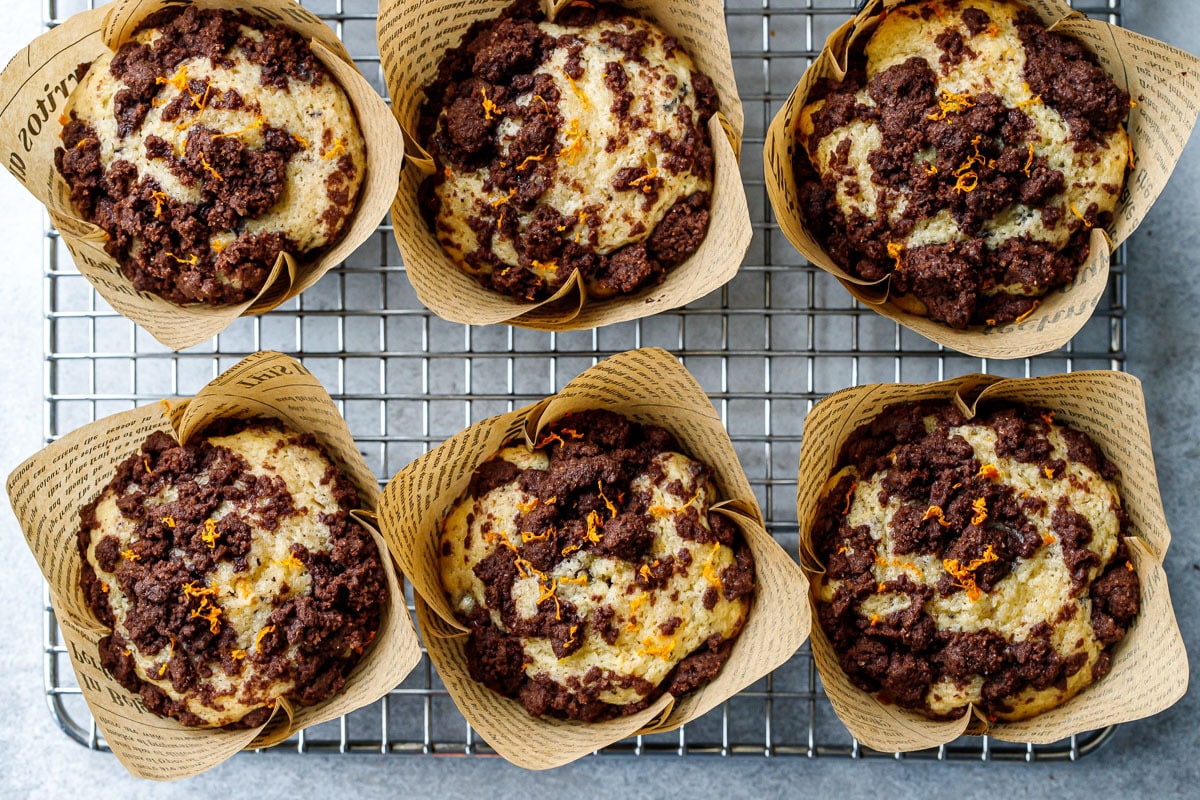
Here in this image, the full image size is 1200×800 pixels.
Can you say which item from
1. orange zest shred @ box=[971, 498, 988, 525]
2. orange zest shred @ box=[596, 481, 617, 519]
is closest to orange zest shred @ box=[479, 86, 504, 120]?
orange zest shred @ box=[596, 481, 617, 519]

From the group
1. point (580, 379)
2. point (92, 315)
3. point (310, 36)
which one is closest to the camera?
point (580, 379)

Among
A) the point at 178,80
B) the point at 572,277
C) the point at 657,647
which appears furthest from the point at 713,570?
the point at 178,80

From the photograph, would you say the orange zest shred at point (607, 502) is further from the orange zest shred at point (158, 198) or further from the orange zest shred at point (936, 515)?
the orange zest shred at point (158, 198)

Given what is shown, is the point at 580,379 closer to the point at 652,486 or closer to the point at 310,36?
the point at 652,486

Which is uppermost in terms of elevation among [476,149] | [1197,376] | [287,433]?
[476,149]

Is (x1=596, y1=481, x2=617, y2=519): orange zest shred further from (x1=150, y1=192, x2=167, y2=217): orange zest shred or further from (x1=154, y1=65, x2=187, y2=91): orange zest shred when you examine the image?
(x1=154, y1=65, x2=187, y2=91): orange zest shred

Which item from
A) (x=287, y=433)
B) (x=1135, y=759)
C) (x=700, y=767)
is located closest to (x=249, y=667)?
(x=287, y=433)
